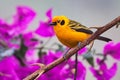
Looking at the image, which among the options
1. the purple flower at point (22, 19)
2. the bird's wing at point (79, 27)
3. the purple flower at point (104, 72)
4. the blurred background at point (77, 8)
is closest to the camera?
the bird's wing at point (79, 27)

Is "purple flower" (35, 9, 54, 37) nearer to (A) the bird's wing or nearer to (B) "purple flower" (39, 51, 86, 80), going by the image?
(B) "purple flower" (39, 51, 86, 80)

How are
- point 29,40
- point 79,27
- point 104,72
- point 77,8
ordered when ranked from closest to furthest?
point 79,27, point 104,72, point 29,40, point 77,8

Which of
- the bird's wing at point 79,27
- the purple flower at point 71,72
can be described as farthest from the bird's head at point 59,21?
the purple flower at point 71,72

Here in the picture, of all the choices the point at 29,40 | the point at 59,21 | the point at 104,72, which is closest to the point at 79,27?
the point at 59,21

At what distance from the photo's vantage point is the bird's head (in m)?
0.48

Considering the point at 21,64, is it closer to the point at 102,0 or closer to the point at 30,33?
the point at 30,33

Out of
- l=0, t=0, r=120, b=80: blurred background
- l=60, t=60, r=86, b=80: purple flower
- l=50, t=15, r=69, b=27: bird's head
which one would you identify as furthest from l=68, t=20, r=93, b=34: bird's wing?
l=0, t=0, r=120, b=80: blurred background

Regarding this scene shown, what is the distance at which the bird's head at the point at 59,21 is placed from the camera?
0.48m

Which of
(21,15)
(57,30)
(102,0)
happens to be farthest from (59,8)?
(57,30)

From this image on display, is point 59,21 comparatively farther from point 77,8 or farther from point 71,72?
point 77,8

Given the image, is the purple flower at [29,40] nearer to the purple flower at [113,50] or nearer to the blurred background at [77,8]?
the purple flower at [113,50]

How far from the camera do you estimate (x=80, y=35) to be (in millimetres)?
431

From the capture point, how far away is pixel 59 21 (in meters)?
0.48

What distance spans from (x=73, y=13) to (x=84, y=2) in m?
0.25
